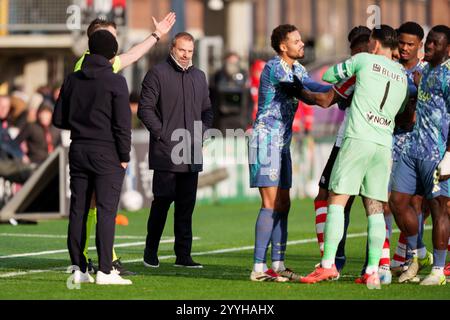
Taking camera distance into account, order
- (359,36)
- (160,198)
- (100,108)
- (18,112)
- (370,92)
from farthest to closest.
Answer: (18,112) < (160,198) < (359,36) < (100,108) < (370,92)

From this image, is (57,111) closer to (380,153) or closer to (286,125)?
(286,125)

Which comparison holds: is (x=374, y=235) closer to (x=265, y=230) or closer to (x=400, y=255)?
(x=265, y=230)

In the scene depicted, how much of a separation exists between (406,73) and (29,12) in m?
18.9

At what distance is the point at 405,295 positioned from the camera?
416 inches

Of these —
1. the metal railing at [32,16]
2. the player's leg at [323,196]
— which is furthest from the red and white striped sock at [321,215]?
the metal railing at [32,16]

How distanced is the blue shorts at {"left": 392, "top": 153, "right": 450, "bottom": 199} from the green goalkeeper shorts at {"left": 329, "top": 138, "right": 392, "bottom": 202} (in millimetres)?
501

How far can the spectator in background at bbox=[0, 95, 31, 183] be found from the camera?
20406 millimetres

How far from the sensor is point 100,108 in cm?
1110

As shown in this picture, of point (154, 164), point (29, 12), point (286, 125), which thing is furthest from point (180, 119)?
point (29, 12)

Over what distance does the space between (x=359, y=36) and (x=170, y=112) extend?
7.67 feet

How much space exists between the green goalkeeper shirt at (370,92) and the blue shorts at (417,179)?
0.65 metres

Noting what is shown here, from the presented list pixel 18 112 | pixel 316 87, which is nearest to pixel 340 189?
pixel 316 87

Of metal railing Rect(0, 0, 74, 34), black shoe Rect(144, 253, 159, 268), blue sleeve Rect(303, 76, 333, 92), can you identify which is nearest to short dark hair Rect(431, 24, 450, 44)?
blue sleeve Rect(303, 76, 333, 92)

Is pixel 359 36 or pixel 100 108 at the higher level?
pixel 359 36
